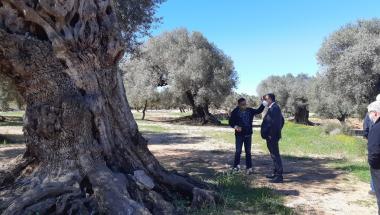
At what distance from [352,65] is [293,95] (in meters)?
29.4

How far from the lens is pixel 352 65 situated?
29.4m

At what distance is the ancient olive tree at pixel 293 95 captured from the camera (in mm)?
56719

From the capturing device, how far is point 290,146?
1959cm

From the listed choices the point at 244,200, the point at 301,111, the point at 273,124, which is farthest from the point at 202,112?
the point at 244,200

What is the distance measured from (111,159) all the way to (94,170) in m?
0.58

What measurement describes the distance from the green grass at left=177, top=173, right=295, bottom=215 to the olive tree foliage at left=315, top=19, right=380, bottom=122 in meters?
21.4

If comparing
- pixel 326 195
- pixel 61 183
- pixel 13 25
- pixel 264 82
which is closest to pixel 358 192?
pixel 326 195

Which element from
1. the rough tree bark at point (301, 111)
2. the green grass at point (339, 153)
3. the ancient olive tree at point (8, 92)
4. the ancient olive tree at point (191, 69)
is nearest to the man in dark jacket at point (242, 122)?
the green grass at point (339, 153)

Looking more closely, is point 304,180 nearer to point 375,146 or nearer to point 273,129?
point 273,129

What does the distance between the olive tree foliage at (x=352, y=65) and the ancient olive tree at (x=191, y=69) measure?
9.77m

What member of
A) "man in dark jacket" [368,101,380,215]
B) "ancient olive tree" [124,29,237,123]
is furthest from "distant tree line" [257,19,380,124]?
"man in dark jacket" [368,101,380,215]

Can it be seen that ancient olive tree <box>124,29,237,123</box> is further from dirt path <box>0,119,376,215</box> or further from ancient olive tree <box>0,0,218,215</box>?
ancient olive tree <box>0,0,218,215</box>

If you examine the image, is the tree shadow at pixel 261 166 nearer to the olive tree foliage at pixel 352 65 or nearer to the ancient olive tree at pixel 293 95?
the olive tree foliage at pixel 352 65

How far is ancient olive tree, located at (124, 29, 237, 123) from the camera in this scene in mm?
39969
